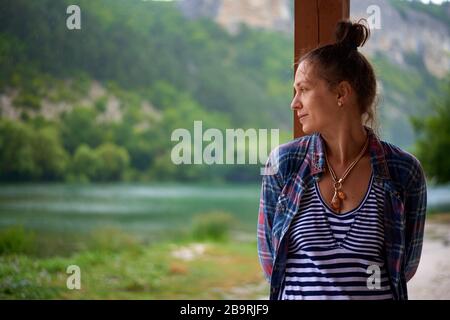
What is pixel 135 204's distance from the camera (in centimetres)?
545

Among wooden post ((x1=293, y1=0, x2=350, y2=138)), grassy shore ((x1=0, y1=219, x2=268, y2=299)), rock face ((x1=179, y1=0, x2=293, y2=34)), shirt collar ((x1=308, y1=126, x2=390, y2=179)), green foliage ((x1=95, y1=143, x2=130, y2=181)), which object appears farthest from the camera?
rock face ((x1=179, y1=0, x2=293, y2=34))

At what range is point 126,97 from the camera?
5.73 meters

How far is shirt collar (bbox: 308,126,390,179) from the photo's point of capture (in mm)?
1578

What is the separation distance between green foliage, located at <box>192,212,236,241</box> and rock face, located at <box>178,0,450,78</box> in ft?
6.00

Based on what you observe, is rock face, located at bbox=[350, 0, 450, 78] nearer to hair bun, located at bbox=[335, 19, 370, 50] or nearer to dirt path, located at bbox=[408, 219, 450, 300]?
dirt path, located at bbox=[408, 219, 450, 300]

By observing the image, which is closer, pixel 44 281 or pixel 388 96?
pixel 44 281

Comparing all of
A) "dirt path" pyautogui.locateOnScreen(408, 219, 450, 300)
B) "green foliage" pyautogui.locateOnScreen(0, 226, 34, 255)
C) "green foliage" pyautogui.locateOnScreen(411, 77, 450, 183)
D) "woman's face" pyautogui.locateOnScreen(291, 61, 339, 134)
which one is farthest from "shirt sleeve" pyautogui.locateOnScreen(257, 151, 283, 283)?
"green foliage" pyautogui.locateOnScreen(0, 226, 34, 255)

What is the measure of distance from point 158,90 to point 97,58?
681mm

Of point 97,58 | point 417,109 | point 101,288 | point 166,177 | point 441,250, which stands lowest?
point 101,288

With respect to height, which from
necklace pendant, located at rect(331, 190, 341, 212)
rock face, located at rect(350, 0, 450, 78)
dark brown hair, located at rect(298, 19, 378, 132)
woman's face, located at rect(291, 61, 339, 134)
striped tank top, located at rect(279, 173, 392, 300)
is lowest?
striped tank top, located at rect(279, 173, 392, 300)

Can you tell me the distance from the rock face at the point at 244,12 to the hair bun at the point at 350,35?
4.22 meters

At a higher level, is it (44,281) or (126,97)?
(126,97)
